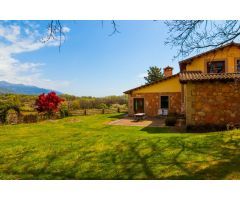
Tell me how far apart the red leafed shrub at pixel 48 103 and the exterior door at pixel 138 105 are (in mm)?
7972

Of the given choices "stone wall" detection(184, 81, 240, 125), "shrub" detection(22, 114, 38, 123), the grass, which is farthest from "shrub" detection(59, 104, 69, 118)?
the grass

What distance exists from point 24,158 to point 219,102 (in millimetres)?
9983

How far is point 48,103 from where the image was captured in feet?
78.4

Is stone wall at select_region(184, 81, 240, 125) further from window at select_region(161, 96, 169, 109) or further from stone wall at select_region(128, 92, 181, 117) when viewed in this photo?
window at select_region(161, 96, 169, 109)

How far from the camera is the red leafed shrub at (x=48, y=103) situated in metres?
23.8

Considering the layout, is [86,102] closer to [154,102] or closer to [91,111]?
[91,111]

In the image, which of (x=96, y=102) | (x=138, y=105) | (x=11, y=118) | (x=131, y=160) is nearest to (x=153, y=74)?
(x=96, y=102)

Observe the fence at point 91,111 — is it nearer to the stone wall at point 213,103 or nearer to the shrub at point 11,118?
the shrub at point 11,118

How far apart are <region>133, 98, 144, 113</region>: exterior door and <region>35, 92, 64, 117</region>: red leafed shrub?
26.2 feet
